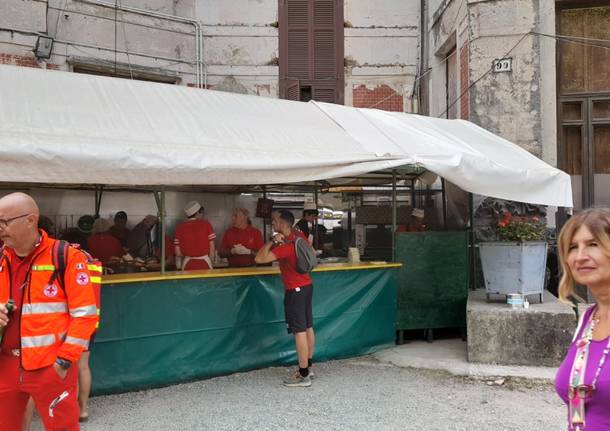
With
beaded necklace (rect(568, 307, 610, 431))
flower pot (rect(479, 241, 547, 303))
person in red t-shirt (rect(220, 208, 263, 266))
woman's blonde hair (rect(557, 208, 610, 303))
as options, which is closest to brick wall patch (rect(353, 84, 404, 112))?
person in red t-shirt (rect(220, 208, 263, 266))

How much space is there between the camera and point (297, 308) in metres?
5.72

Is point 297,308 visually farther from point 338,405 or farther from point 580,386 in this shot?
point 580,386

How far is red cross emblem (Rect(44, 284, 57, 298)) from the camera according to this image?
3.05m

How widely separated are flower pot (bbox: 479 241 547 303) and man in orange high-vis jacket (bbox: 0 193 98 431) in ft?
16.1

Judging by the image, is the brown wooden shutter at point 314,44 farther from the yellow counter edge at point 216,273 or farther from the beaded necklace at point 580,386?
the beaded necklace at point 580,386

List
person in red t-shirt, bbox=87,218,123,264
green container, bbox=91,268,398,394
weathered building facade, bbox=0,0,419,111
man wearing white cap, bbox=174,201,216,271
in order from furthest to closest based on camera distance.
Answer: weathered building facade, bbox=0,0,419,111 → person in red t-shirt, bbox=87,218,123,264 → man wearing white cap, bbox=174,201,216,271 → green container, bbox=91,268,398,394

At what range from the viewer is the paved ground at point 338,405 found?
4727mm

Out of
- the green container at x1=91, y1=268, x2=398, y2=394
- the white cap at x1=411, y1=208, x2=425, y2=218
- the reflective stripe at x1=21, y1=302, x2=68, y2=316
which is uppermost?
the white cap at x1=411, y1=208, x2=425, y2=218

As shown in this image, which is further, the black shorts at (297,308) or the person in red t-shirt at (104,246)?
the person in red t-shirt at (104,246)

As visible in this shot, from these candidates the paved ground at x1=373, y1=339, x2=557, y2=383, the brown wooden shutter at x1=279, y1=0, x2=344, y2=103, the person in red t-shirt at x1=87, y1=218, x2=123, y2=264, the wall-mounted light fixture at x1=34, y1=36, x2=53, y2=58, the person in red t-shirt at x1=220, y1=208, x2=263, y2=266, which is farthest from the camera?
the brown wooden shutter at x1=279, y1=0, x2=344, y2=103


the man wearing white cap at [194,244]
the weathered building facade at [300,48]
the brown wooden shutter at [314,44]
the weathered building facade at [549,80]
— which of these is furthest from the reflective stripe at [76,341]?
the brown wooden shutter at [314,44]

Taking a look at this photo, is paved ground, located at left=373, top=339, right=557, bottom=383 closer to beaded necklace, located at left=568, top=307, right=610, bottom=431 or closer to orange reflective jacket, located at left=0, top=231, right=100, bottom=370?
beaded necklace, located at left=568, top=307, right=610, bottom=431

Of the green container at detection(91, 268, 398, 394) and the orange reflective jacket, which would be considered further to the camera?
the green container at detection(91, 268, 398, 394)

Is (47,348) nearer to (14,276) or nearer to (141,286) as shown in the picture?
(14,276)
